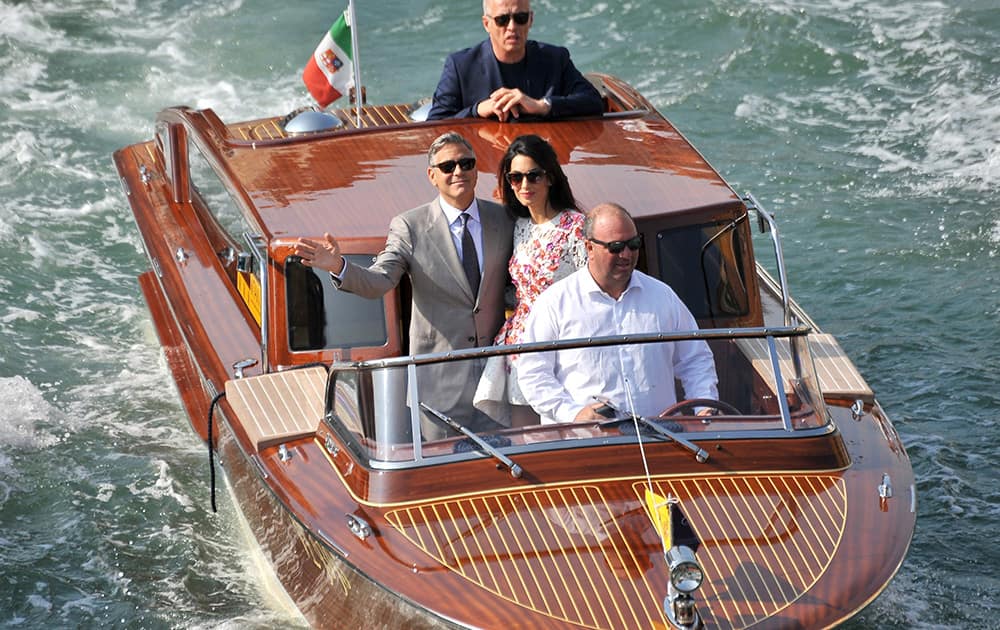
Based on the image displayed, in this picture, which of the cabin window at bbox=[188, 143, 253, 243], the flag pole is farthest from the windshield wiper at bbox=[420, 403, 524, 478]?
the flag pole

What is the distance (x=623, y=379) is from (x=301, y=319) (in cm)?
168

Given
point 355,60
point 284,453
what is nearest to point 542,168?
point 284,453

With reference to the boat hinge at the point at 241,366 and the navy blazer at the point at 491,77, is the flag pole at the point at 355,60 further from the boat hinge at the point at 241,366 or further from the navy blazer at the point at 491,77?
the boat hinge at the point at 241,366

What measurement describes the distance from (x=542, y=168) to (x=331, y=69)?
12.2ft

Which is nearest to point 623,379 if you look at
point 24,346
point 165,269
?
point 165,269

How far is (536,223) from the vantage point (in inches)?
218

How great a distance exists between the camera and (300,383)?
5848mm

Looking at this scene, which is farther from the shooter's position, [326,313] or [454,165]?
[326,313]

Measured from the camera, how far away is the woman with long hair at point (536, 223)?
538 cm

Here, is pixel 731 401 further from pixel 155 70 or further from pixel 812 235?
pixel 155 70

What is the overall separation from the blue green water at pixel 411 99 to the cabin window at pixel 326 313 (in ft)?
3.97

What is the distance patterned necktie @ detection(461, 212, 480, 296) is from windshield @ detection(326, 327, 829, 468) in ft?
2.37

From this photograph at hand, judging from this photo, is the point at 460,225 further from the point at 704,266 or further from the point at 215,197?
the point at 215,197

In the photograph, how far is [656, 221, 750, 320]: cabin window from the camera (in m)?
5.98
